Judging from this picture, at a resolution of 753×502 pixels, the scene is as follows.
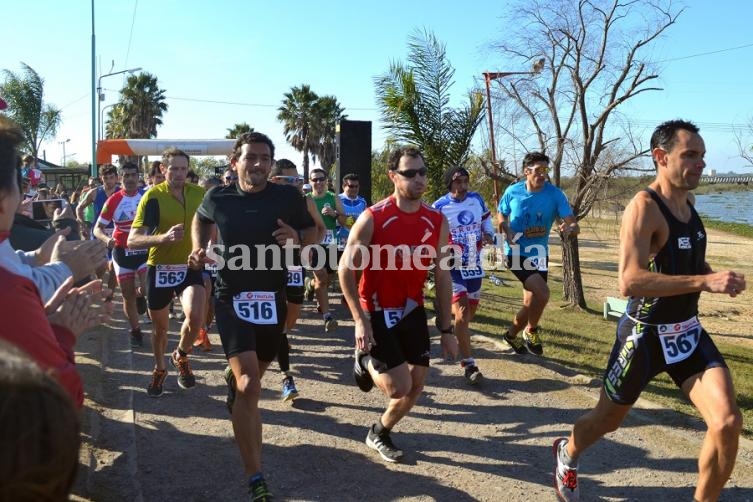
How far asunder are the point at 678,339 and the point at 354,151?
27.4 feet

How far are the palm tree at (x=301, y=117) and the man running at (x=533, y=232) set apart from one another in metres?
37.9

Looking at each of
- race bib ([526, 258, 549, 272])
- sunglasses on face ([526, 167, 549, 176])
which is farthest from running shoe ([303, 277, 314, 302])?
sunglasses on face ([526, 167, 549, 176])

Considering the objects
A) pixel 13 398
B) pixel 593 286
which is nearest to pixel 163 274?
pixel 13 398

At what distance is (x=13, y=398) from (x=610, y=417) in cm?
347

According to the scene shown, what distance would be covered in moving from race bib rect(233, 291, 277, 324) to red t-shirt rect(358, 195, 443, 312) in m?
0.73

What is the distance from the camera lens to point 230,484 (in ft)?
13.7

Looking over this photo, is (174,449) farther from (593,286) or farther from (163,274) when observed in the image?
(593,286)

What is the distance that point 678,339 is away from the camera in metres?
3.59

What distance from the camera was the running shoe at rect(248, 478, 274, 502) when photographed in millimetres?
3705

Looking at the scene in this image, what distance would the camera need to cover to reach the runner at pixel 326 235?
8.88m

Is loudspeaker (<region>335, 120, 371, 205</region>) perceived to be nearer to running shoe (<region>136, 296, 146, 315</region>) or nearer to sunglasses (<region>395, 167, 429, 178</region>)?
running shoe (<region>136, 296, 146, 315</region>)

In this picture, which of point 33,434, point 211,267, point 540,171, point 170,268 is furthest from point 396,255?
point 33,434

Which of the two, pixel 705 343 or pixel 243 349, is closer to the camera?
pixel 705 343

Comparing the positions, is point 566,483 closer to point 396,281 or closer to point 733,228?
point 396,281
